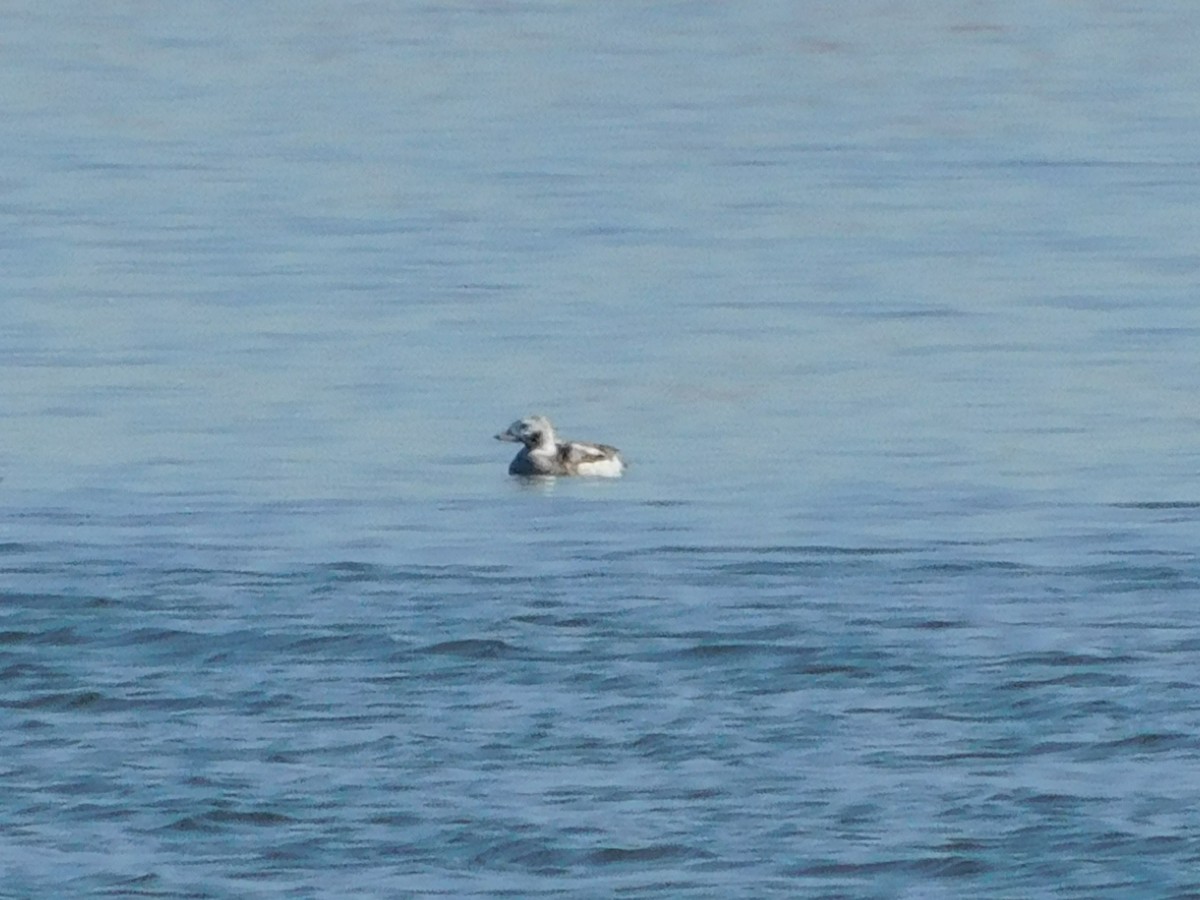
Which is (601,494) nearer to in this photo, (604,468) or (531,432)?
(604,468)

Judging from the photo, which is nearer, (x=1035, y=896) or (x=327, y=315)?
(x=1035, y=896)

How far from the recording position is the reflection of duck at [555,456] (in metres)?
16.8

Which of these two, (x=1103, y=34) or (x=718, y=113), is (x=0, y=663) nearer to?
(x=718, y=113)

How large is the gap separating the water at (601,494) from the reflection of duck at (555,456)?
17 cm

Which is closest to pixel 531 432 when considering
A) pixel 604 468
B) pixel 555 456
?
pixel 604 468

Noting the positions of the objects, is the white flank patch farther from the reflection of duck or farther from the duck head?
the duck head

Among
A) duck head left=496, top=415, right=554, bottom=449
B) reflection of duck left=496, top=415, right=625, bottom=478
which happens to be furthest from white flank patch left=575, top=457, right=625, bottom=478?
duck head left=496, top=415, right=554, bottom=449

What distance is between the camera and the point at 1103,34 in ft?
129

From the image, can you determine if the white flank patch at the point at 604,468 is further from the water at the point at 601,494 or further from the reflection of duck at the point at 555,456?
the water at the point at 601,494

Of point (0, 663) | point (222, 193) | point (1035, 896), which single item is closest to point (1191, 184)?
point (222, 193)

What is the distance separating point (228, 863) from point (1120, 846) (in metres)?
2.56

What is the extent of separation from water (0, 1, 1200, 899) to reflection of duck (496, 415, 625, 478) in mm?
Answer: 165

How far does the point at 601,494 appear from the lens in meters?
16.5

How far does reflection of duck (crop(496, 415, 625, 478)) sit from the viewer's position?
16.8m
